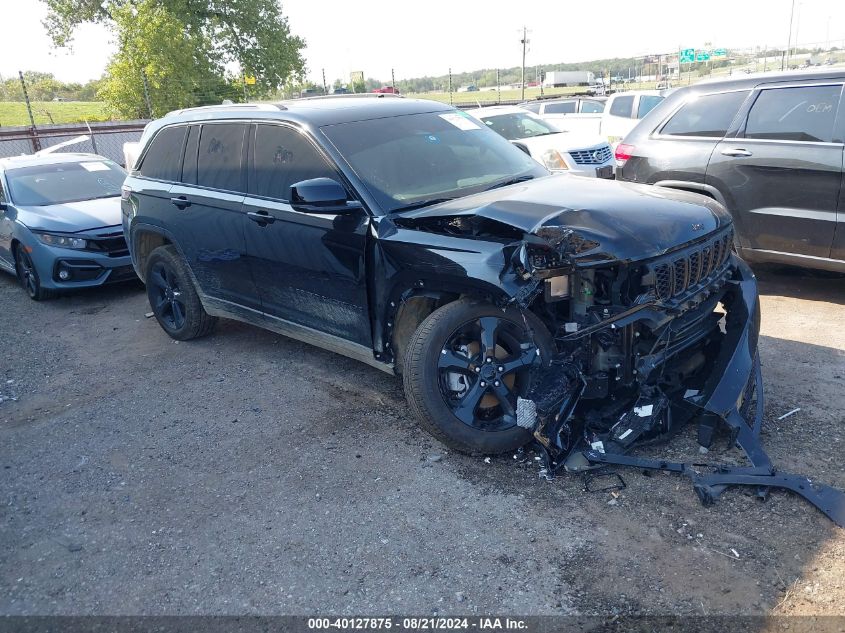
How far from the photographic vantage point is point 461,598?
2.78 meters

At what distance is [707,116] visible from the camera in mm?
6508

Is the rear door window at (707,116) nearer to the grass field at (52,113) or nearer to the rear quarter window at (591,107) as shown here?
the rear quarter window at (591,107)

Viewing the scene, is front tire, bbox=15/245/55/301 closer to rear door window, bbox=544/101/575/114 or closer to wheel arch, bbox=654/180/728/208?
wheel arch, bbox=654/180/728/208

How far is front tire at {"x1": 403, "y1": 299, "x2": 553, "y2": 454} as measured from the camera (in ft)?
12.0

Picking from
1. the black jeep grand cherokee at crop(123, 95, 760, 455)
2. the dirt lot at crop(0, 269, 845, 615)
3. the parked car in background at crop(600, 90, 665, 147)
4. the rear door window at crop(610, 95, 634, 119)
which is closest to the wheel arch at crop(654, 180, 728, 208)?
the dirt lot at crop(0, 269, 845, 615)

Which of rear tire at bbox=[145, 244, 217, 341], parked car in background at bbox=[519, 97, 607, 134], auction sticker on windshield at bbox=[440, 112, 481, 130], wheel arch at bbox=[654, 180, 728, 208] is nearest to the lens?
auction sticker on windshield at bbox=[440, 112, 481, 130]

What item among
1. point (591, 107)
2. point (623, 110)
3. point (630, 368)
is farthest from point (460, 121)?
point (591, 107)

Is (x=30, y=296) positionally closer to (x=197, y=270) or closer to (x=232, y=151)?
(x=197, y=270)

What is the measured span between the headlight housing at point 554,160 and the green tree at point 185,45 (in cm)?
2204

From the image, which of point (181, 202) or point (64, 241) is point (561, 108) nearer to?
point (64, 241)

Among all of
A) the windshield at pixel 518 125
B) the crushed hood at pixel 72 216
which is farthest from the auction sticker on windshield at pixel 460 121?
the windshield at pixel 518 125

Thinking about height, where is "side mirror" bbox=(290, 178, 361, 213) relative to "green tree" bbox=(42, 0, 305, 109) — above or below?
below

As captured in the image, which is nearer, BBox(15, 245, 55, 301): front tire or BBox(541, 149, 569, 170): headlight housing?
BBox(15, 245, 55, 301): front tire

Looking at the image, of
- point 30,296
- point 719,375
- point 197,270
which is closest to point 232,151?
point 197,270
